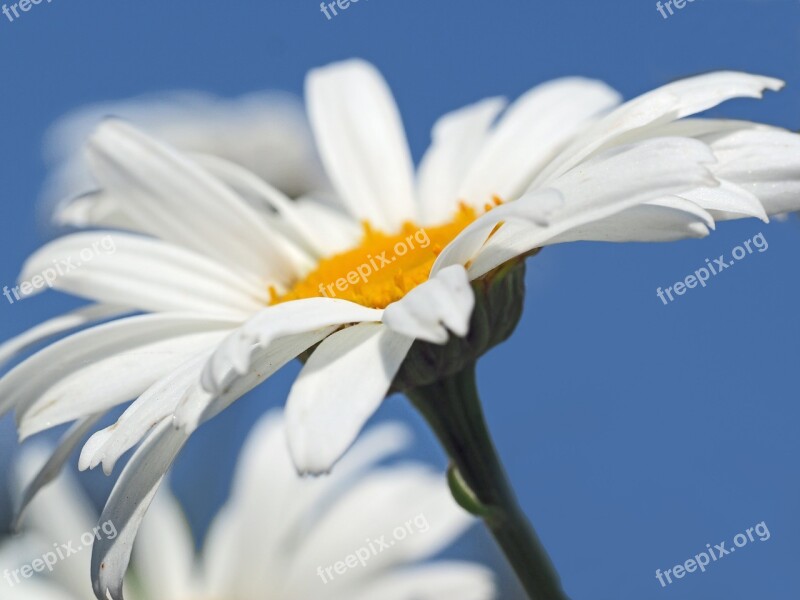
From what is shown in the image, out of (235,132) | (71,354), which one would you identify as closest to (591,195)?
(71,354)

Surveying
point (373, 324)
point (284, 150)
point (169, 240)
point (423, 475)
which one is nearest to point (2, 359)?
point (169, 240)

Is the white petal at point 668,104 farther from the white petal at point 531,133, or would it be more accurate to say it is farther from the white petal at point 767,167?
the white petal at point 531,133

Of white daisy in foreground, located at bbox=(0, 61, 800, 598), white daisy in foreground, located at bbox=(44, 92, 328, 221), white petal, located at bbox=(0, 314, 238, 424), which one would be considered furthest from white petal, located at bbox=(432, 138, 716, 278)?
white daisy in foreground, located at bbox=(44, 92, 328, 221)

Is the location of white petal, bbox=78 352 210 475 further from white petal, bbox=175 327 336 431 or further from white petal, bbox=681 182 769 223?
white petal, bbox=681 182 769 223

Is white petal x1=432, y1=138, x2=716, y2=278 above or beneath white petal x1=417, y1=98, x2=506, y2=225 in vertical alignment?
beneath

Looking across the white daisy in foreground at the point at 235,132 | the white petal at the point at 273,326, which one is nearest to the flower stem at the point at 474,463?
the white petal at the point at 273,326

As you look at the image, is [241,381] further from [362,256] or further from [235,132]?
[235,132]

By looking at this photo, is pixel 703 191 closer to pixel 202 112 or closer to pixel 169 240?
pixel 169 240
